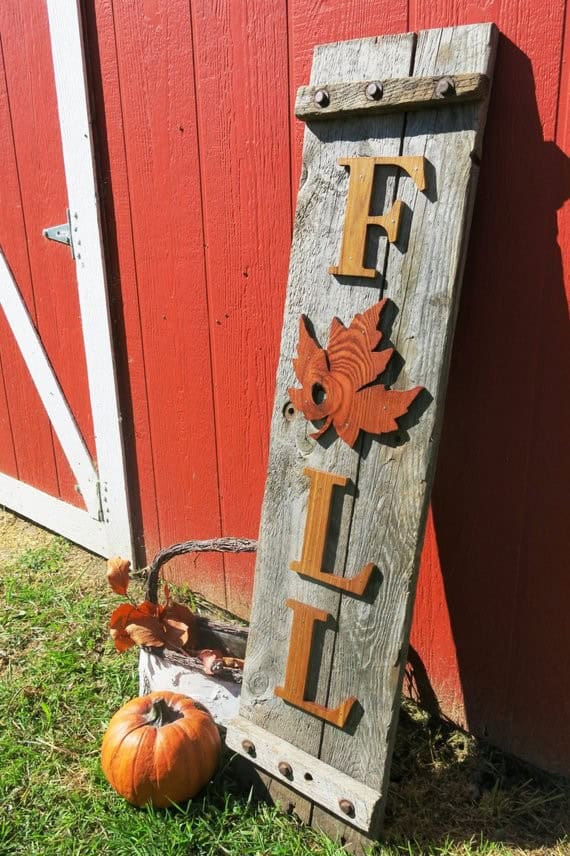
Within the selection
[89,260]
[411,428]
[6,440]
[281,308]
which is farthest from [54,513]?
[411,428]

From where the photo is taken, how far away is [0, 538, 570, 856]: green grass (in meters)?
1.85

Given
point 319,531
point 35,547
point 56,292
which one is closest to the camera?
point 319,531

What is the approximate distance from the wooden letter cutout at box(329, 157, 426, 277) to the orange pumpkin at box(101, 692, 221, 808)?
1267mm

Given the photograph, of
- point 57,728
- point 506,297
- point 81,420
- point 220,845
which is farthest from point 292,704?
point 81,420

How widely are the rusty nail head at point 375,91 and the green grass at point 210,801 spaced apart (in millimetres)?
1743

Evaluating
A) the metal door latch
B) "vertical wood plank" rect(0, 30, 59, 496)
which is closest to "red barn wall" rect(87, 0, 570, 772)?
the metal door latch

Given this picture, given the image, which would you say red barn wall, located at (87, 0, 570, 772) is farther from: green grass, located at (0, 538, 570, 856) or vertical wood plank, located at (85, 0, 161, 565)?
green grass, located at (0, 538, 570, 856)

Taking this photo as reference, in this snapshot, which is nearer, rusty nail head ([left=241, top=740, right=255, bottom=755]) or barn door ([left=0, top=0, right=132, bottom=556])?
rusty nail head ([left=241, top=740, right=255, bottom=755])

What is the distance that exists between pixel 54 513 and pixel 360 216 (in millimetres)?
2424

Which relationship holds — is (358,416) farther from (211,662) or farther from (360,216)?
(211,662)

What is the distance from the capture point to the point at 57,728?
7.56 ft

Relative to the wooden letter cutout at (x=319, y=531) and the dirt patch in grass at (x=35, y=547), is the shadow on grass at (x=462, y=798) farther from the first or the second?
the dirt patch in grass at (x=35, y=547)

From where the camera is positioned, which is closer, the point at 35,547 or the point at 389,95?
the point at 389,95

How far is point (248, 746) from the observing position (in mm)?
1959
